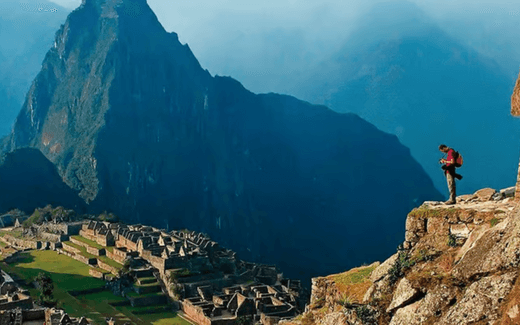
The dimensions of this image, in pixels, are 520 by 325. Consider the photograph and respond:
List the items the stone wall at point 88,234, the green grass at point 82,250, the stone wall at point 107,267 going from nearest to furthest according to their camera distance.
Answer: the stone wall at point 107,267 < the green grass at point 82,250 < the stone wall at point 88,234

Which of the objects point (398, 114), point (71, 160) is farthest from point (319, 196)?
point (71, 160)

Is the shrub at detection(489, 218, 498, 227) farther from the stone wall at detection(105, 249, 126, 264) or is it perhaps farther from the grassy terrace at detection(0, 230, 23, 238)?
the grassy terrace at detection(0, 230, 23, 238)

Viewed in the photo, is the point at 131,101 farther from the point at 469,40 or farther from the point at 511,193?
the point at 511,193

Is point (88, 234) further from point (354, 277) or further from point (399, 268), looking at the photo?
point (399, 268)

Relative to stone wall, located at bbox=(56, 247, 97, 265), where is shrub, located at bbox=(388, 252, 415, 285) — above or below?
below

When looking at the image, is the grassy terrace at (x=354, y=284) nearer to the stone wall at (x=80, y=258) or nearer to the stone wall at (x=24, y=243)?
the stone wall at (x=80, y=258)

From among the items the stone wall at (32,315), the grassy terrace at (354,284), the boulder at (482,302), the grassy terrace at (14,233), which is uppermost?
the grassy terrace at (14,233)

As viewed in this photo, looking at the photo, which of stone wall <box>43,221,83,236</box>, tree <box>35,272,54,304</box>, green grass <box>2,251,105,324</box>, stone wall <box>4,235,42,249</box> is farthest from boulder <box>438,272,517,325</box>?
stone wall <box>43,221,83,236</box>

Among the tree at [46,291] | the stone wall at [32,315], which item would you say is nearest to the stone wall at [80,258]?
the tree at [46,291]
